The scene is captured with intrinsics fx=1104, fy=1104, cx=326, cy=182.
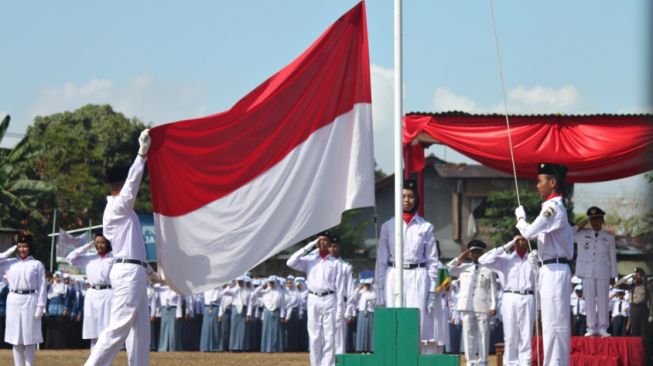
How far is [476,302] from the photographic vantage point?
1822 cm

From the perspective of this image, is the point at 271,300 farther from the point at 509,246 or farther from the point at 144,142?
the point at 144,142

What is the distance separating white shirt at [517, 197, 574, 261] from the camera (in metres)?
10.5

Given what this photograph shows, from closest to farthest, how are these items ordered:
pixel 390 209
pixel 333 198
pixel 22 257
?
pixel 333 198 < pixel 22 257 < pixel 390 209

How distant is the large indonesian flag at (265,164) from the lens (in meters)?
9.79

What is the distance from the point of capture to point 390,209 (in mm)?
58969

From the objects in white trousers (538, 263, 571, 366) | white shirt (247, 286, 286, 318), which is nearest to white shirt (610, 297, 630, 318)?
white shirt (247, 286, 286, 318)

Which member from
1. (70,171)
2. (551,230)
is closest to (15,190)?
(70,171)

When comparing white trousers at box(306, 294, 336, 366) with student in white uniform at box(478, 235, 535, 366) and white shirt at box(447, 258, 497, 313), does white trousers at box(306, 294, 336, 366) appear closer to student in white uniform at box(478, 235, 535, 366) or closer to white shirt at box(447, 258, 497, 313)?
student in white uniform at box(478, 235, 535, 366)

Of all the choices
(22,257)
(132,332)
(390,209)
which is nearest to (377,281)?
(132,332)

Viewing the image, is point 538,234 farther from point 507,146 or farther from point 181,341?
point 181,341

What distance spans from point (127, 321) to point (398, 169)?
3.31 metres

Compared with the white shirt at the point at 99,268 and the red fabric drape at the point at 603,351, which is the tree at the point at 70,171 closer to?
the white shirt at the point at 99,268

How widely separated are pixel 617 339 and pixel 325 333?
4550mm

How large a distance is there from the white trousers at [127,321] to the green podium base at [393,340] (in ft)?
9.64
